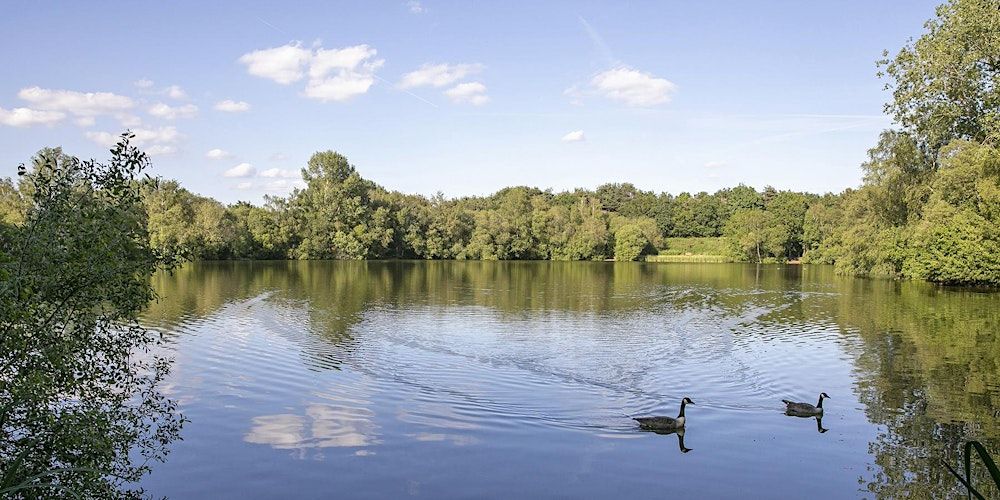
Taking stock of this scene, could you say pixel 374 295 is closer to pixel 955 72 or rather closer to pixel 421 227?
pixel 955 72

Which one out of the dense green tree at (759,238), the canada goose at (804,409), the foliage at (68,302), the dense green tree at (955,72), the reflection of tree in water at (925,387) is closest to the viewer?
the foliage at (68,302)

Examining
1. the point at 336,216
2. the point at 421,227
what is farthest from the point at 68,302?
the point at 421,227

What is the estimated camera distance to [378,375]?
70.3 ft

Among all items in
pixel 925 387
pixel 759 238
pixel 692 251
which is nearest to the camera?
pixel 925 387

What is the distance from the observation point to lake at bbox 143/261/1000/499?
12641 millimetres

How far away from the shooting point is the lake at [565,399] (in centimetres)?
1264

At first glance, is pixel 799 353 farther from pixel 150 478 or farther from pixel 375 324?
pixel 150 478

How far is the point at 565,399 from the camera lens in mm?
18734

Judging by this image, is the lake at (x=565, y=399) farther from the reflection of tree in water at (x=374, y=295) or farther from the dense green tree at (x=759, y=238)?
the dense green tree at (x=759, y=238)

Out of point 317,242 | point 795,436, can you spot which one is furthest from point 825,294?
point 317,242

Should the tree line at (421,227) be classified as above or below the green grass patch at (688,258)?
above

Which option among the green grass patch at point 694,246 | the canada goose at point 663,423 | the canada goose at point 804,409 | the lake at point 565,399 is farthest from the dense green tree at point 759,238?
the canada goose at point 663,423

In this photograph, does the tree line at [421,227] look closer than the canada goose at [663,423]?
No

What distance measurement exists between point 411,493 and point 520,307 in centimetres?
2925
